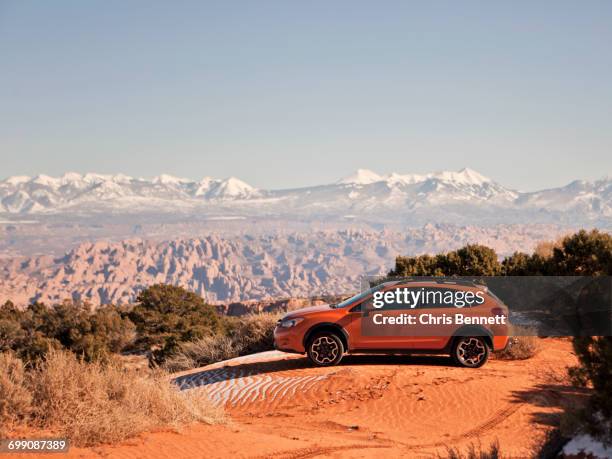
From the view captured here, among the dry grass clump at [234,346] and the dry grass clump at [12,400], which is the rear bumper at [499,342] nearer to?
the dry grass clump at [234,346]

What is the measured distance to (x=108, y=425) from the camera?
8961 millimetres

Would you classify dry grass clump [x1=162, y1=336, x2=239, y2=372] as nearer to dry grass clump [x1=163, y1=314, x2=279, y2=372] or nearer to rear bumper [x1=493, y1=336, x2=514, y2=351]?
dry grass clump [x1=163, y1=314, x2=279, y2=372]

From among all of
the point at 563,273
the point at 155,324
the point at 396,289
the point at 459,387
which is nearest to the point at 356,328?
the point at 396,289

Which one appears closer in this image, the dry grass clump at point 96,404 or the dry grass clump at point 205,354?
the dry grass clump at point 96,404

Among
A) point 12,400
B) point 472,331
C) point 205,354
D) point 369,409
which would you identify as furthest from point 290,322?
point 205,354

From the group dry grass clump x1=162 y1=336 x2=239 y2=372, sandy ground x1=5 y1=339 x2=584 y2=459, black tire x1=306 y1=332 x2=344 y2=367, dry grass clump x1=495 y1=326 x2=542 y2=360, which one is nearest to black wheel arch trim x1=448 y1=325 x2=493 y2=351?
sandy ground x1=5 y1=339 x2=584 y2=459

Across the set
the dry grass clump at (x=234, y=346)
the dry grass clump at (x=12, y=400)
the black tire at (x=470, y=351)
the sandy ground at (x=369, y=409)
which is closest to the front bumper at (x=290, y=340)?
the sandy ground at (x=369, y=409)

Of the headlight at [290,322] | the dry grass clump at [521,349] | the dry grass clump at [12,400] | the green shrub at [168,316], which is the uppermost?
the headlight at [290,322]

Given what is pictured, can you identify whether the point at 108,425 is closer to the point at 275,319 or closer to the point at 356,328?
the point at 356,328

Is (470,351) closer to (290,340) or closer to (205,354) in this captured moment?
(290,340)

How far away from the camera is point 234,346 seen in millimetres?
20484

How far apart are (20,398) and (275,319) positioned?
11.5m

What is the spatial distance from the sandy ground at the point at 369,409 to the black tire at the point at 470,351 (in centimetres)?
25

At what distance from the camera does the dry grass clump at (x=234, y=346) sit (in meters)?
19.8
